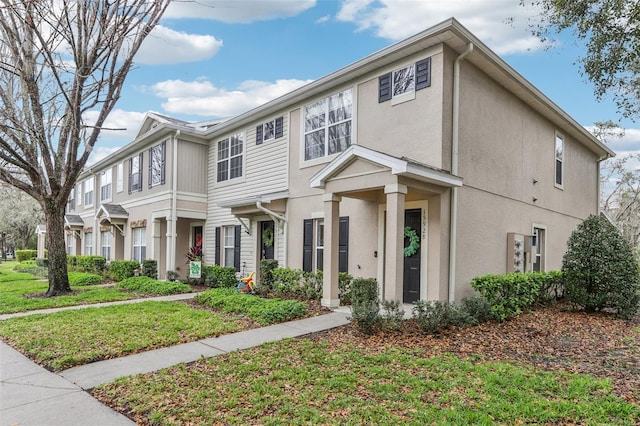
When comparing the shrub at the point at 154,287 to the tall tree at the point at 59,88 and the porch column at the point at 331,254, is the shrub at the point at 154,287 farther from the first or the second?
the porch column at the point at 331,254

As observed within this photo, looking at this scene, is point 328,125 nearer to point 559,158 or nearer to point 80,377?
point 80,377

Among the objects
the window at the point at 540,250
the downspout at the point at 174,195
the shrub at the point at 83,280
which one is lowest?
the shrub at the point at 83,280

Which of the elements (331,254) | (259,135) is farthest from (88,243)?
(331,254)

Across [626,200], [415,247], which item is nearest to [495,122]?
[415,247]

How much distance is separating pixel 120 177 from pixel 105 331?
1517 cm

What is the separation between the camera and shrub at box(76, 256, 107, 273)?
1926 cm

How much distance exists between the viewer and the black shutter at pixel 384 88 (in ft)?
30.9

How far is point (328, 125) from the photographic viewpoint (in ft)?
36.1

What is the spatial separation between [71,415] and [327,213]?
6051 mm

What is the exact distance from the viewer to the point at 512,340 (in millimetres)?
6531

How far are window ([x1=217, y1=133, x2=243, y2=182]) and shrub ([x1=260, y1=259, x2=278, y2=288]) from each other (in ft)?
12.8

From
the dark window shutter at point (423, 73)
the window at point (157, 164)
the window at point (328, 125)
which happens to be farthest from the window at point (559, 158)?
the window at point (157, 164)

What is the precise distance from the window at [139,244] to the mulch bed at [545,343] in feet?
44.2

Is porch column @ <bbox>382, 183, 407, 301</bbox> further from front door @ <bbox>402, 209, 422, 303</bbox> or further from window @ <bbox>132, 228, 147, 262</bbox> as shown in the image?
window @ <bbox>132, 228, 147, 262</bbox>
